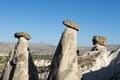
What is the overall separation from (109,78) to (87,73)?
225cm

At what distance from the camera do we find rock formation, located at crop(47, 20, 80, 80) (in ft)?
56.1

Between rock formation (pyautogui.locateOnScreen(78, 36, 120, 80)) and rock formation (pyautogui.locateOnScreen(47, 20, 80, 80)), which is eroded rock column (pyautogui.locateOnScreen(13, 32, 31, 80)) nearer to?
rock formation (pyautogui.locateOnScreen(47, 20, 80, 80))

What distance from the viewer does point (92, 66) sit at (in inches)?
906

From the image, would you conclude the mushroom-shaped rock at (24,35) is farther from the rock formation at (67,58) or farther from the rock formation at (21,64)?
the rock formation at (67,58)

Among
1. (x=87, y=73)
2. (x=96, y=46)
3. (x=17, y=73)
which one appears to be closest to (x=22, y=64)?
(x=17, y=73)

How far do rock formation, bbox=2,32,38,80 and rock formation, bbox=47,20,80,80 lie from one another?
2.32 m

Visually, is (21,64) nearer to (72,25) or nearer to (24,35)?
(24,35)

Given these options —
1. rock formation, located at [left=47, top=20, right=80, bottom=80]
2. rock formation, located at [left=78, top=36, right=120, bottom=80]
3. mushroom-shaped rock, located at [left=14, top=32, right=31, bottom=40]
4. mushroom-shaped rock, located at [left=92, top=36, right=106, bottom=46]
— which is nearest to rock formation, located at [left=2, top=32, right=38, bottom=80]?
mushroom-shaped rock, located at [left=14, top=32, right=31, bottom=40]

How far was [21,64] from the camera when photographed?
63.4 ft

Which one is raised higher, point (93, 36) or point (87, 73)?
point (93, 36)

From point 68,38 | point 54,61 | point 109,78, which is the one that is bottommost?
point 109,78

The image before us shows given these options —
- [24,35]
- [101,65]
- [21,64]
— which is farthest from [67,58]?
[101,65]

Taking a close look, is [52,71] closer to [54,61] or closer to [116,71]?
[54,61]

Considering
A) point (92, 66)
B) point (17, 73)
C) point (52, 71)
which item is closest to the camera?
point (52, 71)
